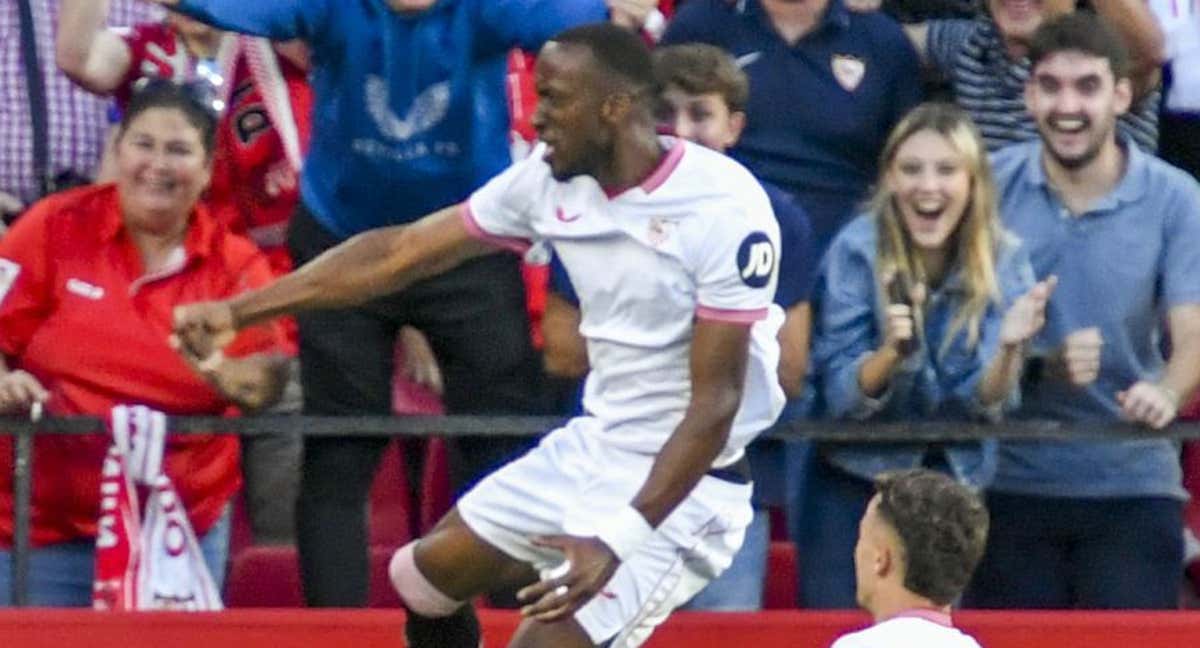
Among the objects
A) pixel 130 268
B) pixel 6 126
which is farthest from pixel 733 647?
pixel 6 126

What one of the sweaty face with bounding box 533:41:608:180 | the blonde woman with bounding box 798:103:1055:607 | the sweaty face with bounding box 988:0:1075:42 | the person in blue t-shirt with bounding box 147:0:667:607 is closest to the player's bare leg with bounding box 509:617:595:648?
the sweaty face with bounding box 533:41:608:180

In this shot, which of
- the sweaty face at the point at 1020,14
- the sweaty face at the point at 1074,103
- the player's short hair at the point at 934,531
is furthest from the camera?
the sweaty face at the point at 1020,14

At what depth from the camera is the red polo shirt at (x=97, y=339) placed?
297 inches

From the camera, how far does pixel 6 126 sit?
327 inches

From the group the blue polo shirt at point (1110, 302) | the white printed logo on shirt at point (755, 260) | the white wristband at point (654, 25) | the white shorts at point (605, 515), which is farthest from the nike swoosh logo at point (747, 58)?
the white printed logo on shirt at point (755, 260)

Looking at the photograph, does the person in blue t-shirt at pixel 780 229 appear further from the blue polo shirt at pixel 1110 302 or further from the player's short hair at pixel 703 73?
the blue polo shirt at pixel 1110 302

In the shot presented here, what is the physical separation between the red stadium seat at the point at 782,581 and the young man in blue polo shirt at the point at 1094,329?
0.43 meters

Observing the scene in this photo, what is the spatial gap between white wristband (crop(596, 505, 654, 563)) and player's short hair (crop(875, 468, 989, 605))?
49 centimetres

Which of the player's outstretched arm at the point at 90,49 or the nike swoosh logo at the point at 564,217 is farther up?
the player's outstretched arm at the point at 90,49

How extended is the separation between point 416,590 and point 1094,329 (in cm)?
186

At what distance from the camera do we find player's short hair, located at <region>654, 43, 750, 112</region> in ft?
24.6

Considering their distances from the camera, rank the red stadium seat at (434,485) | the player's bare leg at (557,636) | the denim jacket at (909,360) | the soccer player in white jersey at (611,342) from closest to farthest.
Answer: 1. the soccer player in white jersey at (611,342)
2. the player's bare leg at (557,636)
3. the denim jacket at (909,360)
4. the red stadium seat at (434,485)

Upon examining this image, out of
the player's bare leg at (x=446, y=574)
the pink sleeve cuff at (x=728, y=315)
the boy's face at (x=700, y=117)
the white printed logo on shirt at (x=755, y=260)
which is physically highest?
the boy's face at (x=700, y=117)

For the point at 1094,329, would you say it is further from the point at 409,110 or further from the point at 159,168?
the point at 159,168
